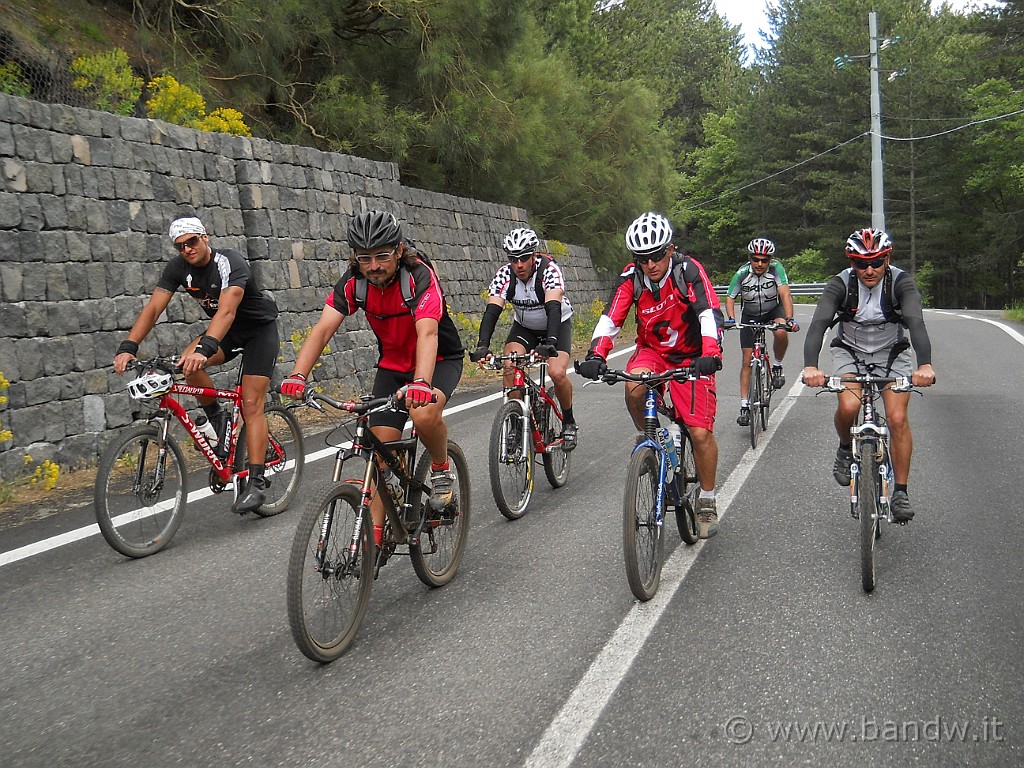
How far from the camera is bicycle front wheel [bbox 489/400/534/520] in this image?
678 cm

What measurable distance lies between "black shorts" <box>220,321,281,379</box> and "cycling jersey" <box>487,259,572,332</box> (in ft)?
5.99

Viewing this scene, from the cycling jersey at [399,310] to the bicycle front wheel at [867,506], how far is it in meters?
2.29

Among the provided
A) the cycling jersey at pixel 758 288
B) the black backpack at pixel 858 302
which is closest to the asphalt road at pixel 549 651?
the black backpack at pixel 858 302

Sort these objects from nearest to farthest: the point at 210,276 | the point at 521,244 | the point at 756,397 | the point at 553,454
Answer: the point at 210,276 < the point at 521,244 < the point at 553,454 < the point at 756,397

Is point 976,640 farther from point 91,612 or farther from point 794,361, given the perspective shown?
point 794,361

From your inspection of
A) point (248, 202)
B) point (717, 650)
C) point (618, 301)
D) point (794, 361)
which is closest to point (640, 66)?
point (794, 361)

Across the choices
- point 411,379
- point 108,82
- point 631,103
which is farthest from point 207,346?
point 631,103

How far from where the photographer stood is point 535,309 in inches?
319

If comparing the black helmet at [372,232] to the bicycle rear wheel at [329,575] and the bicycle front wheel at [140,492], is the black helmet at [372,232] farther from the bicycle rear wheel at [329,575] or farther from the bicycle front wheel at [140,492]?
the bicycle front wheel at [140,492]

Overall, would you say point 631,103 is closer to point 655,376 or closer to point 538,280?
point 538,280

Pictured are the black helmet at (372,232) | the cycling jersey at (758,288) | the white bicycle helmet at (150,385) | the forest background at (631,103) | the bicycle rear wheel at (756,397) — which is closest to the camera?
the black helmet at (372,232)

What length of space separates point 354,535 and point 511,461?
2599 millimetres

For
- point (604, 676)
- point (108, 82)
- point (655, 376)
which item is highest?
point (108, 82)

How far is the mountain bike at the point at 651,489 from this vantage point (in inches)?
197
